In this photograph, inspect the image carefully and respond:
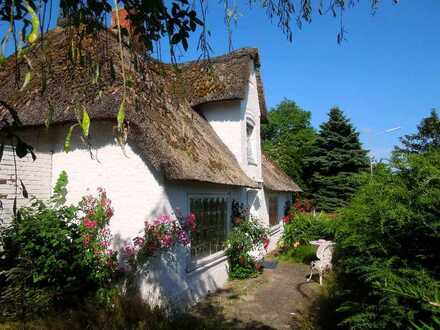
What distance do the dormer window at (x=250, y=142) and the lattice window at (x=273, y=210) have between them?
3.17 m

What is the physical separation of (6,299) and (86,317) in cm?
110

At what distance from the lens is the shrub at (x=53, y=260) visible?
476cm

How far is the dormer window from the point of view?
36.3ft

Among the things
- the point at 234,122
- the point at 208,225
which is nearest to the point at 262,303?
the point at 208,225

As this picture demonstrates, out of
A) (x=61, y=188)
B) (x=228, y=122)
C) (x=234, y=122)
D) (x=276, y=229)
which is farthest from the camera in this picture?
(x=276, y=229)

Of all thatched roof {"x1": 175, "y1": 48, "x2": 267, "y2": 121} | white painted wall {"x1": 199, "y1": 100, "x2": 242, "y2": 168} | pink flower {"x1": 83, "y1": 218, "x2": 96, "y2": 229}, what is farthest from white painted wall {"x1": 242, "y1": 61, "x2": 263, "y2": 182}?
pink flower {"x1": 83, "y1": 218, "x2": 96, "y2": 229}

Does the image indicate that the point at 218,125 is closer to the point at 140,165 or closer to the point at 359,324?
the point at 140,165

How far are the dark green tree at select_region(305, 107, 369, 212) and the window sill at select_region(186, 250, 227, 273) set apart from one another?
1818 cm

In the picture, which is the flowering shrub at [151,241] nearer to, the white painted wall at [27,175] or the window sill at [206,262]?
the window sill at [206,262]

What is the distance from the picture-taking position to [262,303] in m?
7.15

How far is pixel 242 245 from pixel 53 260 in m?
5.04

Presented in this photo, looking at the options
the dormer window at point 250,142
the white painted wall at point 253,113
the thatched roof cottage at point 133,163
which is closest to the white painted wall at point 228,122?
the white painted wall at point 253,113

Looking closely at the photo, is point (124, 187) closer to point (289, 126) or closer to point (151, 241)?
point (151, 241)

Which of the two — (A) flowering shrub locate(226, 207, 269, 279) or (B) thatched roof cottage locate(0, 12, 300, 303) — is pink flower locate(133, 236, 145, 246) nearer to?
(B) thatched roof cottage locate(0, 12, 300, 303)
